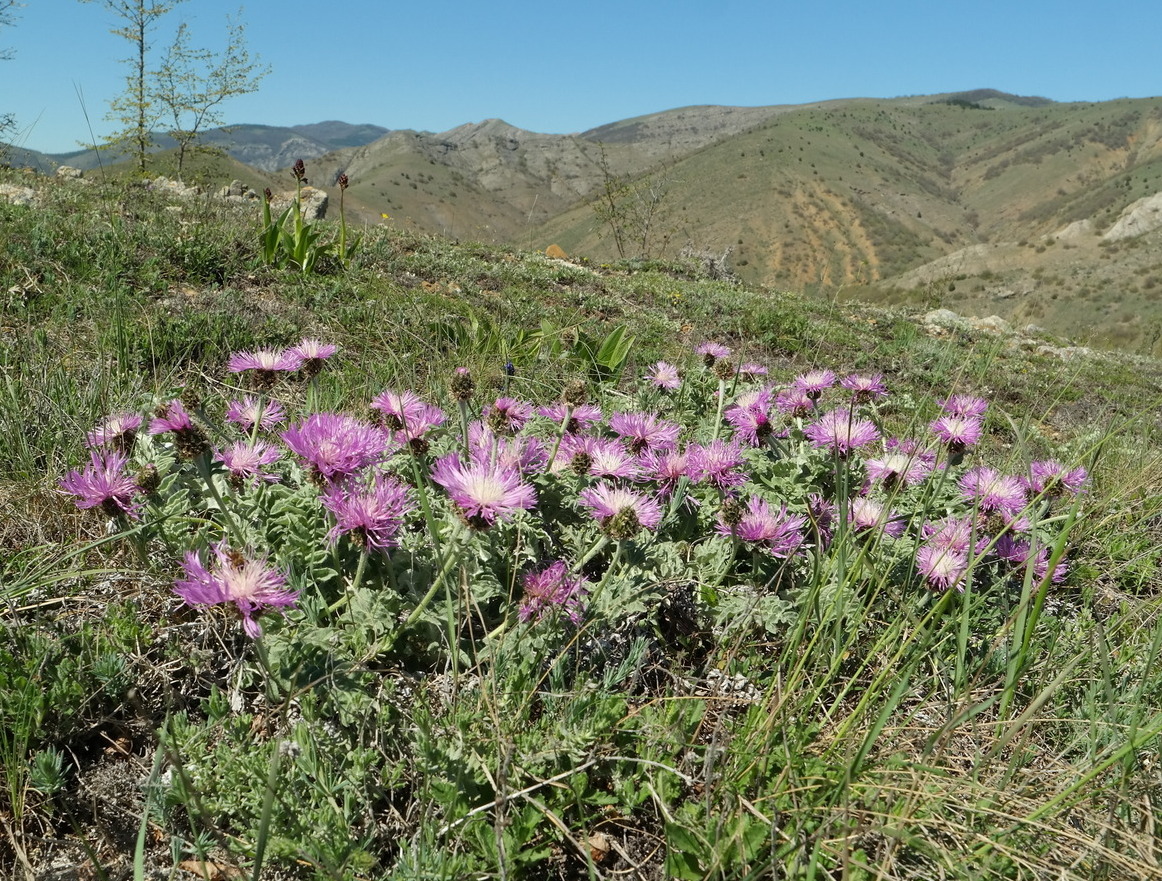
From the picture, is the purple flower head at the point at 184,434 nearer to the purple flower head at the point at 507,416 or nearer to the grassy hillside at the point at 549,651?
the grassy hillside at the point at 549,651

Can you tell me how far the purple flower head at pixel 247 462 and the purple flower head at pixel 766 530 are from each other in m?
1.27

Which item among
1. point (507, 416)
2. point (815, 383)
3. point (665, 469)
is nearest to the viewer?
point (665, 469)

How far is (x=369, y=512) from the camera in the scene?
1.58 meters

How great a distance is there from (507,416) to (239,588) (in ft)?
3.35

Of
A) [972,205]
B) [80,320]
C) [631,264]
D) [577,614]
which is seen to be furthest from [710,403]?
[972,205]

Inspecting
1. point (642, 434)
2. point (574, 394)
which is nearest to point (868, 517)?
point (642, 434)

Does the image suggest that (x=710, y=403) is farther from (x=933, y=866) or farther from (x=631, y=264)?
(x=631, y=264)

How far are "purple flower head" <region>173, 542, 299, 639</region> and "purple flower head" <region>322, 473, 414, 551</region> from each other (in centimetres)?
20

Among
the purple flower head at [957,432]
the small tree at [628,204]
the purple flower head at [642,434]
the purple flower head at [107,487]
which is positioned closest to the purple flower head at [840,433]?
the purple flower head at [957,432]

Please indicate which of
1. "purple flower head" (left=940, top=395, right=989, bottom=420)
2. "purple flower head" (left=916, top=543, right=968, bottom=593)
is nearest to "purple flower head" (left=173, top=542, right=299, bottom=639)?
"purple flower head" (left=916, top=543, right=968, bottom=593)

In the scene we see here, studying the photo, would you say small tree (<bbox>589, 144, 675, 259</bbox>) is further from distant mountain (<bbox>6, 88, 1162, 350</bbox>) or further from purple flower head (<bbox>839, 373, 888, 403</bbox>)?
purple flower head (<bbox>839, 373, 888, 403</bbox>)

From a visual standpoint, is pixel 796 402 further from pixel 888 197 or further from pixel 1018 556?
pixel 888 197

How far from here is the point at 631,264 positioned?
1490 centimetres

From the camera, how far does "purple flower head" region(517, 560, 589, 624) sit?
1710 millimetres
